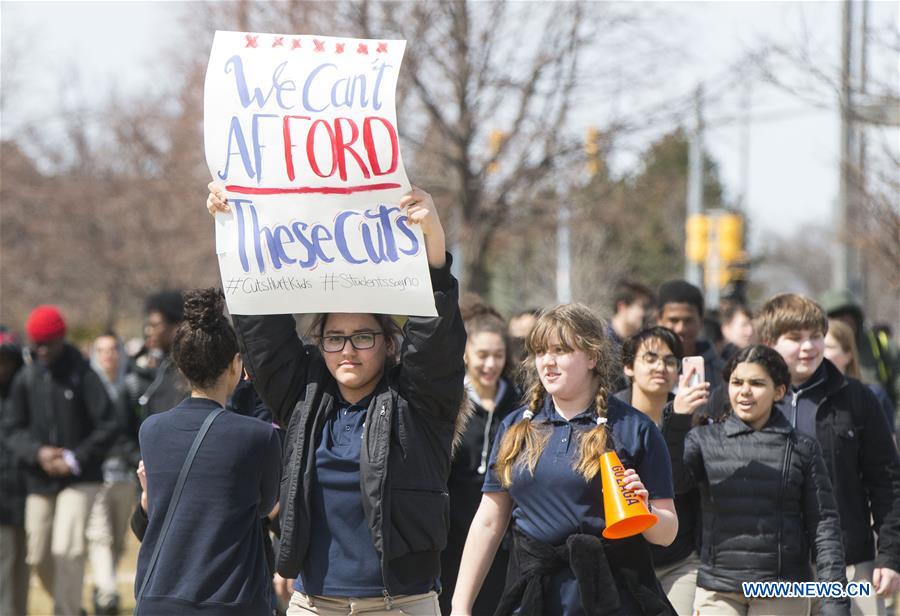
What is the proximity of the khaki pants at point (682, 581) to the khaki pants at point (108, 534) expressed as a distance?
548cm

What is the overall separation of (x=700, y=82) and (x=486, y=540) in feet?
28.4

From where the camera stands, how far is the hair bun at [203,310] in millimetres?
4918

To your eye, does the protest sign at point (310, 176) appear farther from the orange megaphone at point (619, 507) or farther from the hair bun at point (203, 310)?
the orange megaphone at point (619, 507)

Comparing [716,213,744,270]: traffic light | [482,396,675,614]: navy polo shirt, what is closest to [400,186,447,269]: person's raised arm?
[482,396,675,614]: navy polo shirt

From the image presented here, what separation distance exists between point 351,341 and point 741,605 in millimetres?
2302

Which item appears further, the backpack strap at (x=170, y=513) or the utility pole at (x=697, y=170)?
the utility pole at (x=697, y=170)

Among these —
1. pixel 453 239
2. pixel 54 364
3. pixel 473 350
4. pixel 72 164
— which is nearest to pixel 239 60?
pixel 473 350

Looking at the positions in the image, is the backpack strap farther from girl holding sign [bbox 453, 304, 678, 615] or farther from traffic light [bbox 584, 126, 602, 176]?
traffic light [bbox 584, 126, 602, 176]

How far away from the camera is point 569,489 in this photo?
4.73 meters

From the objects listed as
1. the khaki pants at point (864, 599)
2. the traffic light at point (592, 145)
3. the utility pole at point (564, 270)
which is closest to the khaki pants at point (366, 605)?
the khaki pants at point (864, 599)

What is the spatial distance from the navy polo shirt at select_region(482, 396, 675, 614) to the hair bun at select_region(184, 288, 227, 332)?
1.21m

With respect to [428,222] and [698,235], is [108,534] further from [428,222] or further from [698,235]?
[698,235]

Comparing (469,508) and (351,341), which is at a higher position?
(351,341)

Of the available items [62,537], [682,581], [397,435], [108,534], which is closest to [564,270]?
[108,534]
